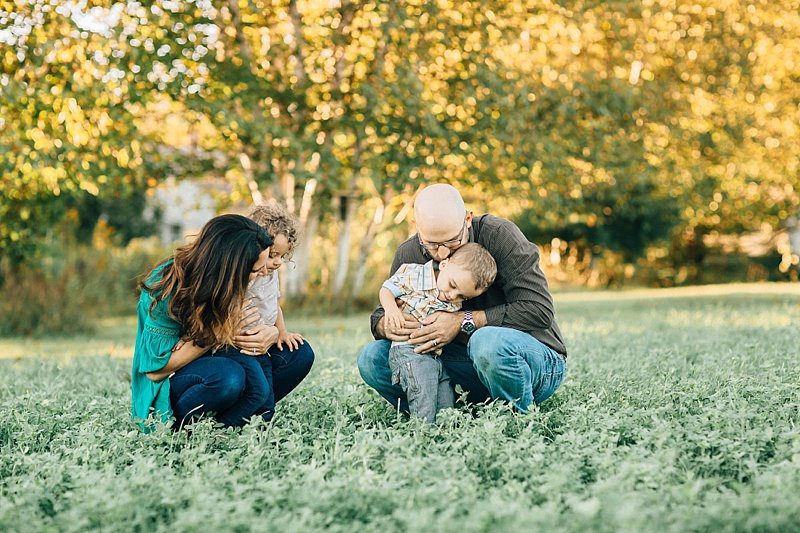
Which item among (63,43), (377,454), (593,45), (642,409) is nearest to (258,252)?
(377,454)

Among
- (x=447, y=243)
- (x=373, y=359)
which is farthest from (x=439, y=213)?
(x=373, y=359)

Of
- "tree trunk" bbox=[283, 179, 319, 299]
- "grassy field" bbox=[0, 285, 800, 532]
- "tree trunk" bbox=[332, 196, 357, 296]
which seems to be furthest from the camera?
"tree trunk" bbox=[332, 196, 357, 296]

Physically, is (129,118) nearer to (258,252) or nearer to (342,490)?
(258,252)

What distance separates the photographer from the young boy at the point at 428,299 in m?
4.50

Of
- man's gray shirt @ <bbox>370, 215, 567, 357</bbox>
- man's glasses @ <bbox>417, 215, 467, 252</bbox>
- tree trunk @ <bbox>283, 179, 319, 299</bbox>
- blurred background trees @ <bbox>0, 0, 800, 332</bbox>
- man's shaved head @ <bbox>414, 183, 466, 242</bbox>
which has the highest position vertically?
blurred background trees @ <bbox>0, 0, 800, 332</bbox>

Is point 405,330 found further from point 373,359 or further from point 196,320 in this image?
point 196,320

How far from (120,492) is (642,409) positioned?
2.78 m

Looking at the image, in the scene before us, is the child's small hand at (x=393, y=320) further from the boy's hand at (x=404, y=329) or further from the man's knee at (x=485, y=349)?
the man's knee at (x=485, y=349)

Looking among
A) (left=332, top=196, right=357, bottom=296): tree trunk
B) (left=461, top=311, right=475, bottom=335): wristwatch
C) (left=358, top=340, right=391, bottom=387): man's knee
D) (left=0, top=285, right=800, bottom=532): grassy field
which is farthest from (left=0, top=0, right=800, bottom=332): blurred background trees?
(left=461, top=311, right=475, bottom=335): wristwatch

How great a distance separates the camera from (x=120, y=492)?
3424 millimetres

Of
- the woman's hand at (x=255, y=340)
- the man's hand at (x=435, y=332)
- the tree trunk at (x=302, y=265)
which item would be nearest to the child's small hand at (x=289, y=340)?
the woman's hand at (x=255, y=340)

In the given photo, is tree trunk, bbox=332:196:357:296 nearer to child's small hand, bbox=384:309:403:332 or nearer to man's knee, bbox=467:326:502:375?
child's small hand, bbox=384:309:403:332

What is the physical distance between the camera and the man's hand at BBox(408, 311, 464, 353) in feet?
15.0

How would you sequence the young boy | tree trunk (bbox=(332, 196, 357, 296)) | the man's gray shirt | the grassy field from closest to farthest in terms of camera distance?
the grassy field
the young boy
the man's gray shirt
tree trunk (bbox=(332, 196, 357, 296))
